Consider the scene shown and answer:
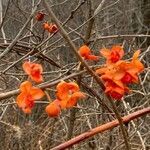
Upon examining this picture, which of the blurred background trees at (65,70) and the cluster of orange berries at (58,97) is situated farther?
the blurred background trees at (65,70)

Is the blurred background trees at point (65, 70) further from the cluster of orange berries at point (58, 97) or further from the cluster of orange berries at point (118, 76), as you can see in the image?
the cluster of orange berries at point (118, 76)

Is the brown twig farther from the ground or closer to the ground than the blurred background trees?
closer to the ground

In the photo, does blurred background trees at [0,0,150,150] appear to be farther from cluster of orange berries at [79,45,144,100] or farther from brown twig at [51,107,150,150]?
brown twig at [51,107,150,150]

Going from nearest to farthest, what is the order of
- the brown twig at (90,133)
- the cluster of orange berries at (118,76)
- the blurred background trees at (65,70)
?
the brown twig at (90,133) < the cluster of orange berries at (118,76) < the blurred background trees at (65,70)

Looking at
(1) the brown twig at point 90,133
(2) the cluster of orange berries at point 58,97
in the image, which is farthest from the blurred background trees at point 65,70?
(1) the brown twig at point 90,133

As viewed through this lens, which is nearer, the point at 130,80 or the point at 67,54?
the point at 130,80

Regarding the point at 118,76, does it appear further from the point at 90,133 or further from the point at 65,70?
the point at 65,70

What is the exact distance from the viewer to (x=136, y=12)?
421 inches

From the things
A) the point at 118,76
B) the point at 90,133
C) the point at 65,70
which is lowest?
the point at 90,133

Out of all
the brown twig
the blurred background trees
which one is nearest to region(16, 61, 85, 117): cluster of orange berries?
the blurred background trees

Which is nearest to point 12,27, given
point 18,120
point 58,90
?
point 18,120

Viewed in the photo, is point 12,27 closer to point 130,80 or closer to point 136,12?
point 136,12

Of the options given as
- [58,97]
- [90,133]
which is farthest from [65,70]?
[90,133]

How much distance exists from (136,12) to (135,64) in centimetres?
988
